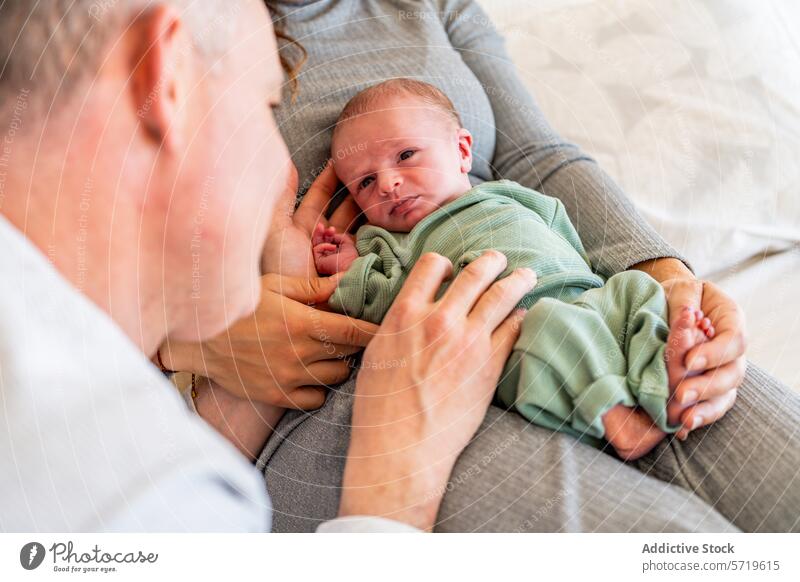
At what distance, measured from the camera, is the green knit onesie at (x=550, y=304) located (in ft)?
1.24

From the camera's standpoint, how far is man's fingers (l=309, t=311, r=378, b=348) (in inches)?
16.8

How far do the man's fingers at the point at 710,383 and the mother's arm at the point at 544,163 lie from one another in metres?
0.15

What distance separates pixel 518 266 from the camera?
1.43 feet

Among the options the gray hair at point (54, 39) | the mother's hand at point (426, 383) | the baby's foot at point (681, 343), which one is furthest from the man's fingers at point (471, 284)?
the gray hair at point (54, 39)

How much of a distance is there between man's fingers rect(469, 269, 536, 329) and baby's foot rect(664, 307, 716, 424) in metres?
0.09

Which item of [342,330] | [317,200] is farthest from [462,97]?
[342,330]

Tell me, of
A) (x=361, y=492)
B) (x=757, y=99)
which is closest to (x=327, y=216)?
(x=361, y=492)

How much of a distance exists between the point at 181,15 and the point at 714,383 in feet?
1.21

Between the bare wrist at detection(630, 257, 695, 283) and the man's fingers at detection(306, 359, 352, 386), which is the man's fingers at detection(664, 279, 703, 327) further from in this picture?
the man's fingers at detection(306, 359, 352, 386)

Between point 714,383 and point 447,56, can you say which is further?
point 447,56

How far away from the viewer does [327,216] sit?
51 cm

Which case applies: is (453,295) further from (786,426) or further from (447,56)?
(447,56)

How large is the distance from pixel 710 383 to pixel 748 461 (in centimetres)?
5

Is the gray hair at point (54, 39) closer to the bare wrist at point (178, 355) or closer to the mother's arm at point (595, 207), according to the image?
the bare wrist at point (178, 355)
